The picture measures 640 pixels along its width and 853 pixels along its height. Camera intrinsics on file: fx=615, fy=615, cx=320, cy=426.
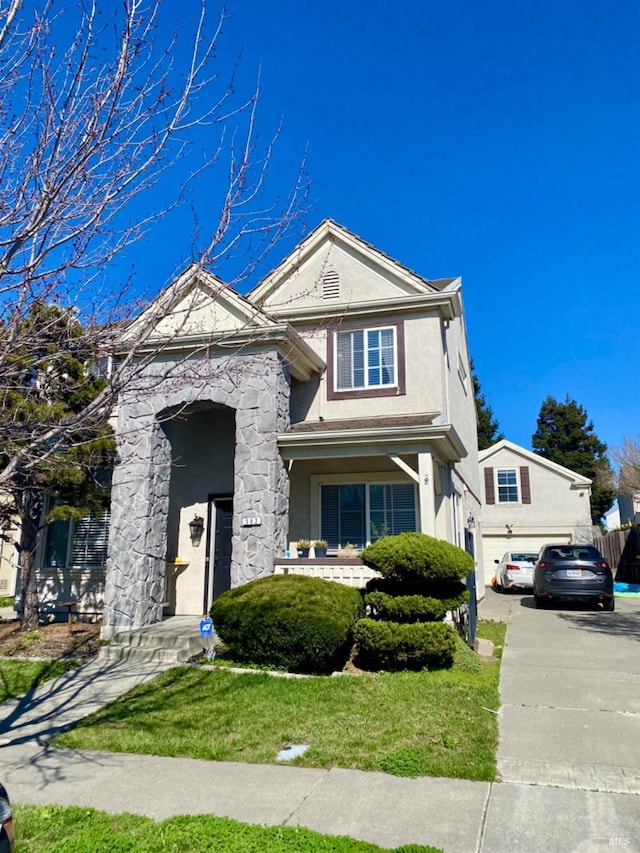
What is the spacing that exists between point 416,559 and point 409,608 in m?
0.67

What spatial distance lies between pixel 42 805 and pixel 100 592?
8.57m

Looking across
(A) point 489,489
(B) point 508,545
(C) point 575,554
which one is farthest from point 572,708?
(A) point 489,489

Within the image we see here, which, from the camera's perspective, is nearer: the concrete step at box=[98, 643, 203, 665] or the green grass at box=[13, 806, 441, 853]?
the green grass at box=[13, 806, 441, 853]

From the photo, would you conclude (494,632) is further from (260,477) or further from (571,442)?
(571,442)

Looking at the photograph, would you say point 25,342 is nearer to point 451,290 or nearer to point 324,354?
point 324,354

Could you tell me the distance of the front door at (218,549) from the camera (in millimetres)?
12484

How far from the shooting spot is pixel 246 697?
7.10 meters

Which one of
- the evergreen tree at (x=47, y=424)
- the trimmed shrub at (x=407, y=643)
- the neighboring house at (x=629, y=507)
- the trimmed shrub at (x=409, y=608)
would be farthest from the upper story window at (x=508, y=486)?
the trimmed shrub at (x=407, y=643)

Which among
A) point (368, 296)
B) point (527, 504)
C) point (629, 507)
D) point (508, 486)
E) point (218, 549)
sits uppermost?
point (368, 296)

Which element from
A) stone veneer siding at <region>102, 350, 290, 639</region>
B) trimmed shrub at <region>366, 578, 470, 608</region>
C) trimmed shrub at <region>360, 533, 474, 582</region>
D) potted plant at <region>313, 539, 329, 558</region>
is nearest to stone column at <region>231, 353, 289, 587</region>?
stone veneer siding at <region>102, 350, 290, 639</region>

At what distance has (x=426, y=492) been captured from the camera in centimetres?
1060

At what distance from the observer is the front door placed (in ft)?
41.0

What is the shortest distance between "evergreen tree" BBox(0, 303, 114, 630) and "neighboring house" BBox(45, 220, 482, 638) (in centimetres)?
81

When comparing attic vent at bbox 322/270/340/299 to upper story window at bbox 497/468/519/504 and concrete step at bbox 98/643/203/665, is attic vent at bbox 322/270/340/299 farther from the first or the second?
upper story window at bbox 497/468/519/504
